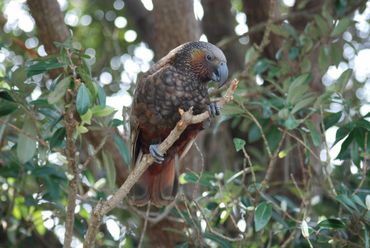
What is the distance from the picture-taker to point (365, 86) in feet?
15.2

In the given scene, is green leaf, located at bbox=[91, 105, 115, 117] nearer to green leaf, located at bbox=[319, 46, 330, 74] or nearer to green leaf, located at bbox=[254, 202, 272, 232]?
green leaf, located at bbox=[254, 202, 272, 232]

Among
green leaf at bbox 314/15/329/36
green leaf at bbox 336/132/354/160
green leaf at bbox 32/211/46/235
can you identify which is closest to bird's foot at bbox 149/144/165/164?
green leaf at bbox 336/132/354/160

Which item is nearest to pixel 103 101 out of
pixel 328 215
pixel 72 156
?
pixel 72 156

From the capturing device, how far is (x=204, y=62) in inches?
121

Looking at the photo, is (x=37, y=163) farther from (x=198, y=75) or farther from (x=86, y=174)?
(x=198, y=75)

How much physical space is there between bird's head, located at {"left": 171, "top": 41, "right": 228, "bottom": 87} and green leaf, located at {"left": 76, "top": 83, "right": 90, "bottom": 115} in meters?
0.66

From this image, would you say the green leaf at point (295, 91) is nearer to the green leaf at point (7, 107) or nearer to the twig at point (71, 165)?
the twig at point (71, 165)

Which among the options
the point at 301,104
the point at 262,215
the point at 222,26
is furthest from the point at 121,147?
the point at 222,26

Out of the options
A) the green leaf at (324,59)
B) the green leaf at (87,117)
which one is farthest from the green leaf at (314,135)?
the green leaf at (87,117)

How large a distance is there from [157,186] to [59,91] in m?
0.90

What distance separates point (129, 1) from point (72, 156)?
7.59ft

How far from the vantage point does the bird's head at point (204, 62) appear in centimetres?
306

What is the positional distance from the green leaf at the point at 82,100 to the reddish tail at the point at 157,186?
81cm

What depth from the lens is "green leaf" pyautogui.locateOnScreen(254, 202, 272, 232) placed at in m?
2.75
